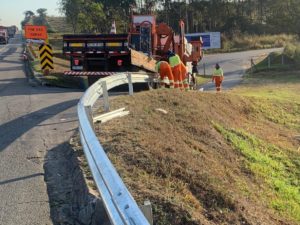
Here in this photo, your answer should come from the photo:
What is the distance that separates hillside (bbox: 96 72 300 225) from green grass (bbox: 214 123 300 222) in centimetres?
2

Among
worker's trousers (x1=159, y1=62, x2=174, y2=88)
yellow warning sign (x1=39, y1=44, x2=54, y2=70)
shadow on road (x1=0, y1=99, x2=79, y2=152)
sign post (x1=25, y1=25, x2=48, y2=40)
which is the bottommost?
shadow on road (x1=0, y1=99, x2=79, y2=152)

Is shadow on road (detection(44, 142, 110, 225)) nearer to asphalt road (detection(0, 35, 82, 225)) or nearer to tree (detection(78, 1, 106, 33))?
asphalt road (detection(0, 35, 82, 225))

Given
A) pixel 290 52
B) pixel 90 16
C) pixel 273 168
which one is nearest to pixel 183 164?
pixel 273 168

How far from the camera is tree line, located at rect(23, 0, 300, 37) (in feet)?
237

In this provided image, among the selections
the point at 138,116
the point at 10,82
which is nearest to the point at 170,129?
the point at 138,116

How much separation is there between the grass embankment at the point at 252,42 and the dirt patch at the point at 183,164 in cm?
5863

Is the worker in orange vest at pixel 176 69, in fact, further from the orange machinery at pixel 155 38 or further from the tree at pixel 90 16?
the tree at pixel 90 16

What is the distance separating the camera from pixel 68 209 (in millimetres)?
5477

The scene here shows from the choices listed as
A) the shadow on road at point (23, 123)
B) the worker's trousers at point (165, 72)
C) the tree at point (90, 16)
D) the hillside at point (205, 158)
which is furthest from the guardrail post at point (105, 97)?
the tree at point (90, 16)

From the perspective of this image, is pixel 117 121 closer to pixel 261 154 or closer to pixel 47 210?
pixel 261 154

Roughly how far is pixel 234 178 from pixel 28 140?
346 centimetres

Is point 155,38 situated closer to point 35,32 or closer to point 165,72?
point 165,72

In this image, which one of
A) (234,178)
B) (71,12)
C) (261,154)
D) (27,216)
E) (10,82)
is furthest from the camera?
(71,12)

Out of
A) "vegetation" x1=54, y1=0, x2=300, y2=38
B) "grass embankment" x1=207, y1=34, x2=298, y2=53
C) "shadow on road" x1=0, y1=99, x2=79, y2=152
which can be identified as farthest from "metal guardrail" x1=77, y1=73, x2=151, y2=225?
"vegetation" x1=54, y1=0, x2=300, y2=38
